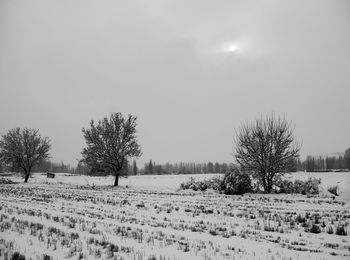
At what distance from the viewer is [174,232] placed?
8.95 meters

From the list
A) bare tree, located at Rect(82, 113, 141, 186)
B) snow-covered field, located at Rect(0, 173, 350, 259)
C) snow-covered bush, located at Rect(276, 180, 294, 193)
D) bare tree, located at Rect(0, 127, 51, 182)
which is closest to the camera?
snow-covered field, located at Rect(0, 173, 350, 259)

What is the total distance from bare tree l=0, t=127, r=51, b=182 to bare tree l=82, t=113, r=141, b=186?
21342 mm

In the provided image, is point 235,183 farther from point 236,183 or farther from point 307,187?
point 307,187

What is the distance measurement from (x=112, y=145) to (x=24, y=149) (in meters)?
27.0

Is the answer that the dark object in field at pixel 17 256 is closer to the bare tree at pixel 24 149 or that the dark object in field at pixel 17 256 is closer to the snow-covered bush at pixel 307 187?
the snow-covered bush at pixel 307 187

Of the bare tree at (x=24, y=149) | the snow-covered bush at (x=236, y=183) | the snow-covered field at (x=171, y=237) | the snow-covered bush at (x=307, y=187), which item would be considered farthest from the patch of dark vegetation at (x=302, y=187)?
the bare tree at (x=24, y=149)

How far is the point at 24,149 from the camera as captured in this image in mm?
53969

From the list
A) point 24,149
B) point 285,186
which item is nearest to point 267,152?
point 285,186

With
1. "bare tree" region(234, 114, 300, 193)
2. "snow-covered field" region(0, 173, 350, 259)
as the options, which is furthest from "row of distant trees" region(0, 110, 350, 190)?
"snow-covered field" region(0, 173, 350, 259)

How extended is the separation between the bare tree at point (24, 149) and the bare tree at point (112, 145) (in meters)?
21.3

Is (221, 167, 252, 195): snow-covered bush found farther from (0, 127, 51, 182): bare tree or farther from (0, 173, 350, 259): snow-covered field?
(0, 127, 51, 182): bare tree

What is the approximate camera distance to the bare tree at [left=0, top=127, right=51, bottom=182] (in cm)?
5288

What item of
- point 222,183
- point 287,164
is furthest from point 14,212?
point 287,164

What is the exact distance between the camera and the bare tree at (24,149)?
5288 centimetres
